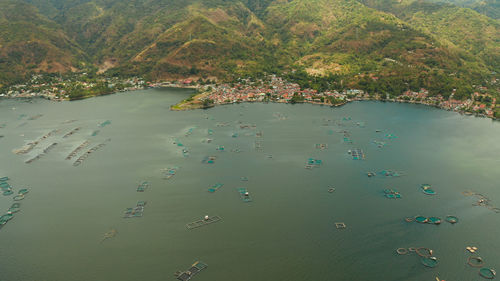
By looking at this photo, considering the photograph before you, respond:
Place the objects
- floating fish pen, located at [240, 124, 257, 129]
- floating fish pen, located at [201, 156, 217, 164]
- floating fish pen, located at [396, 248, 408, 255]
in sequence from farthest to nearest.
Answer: floating fish pen, located at [240, 124, 257, 129], floating fish pen, located at [201, 156, 217, 164], floating fish pen, located at [396, 248, 408, 255]

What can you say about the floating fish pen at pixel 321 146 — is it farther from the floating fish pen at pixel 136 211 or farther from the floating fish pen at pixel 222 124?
the floating fish pen at pixel 136 211

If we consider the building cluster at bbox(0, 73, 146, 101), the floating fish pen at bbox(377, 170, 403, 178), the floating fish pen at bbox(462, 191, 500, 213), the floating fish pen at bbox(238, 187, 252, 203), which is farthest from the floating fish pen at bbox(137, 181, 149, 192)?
the building cluster at bbox(0, 73, 146, 101)

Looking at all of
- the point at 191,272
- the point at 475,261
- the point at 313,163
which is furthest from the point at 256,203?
the point at 475,261

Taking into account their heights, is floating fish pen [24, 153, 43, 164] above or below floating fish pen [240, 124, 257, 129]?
below

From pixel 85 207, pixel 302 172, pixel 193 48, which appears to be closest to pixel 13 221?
pixel 85 207

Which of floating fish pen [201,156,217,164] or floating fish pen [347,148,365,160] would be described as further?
floating fish pen [347,148,365,160]

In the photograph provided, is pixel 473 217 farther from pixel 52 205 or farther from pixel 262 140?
pixel 52 205

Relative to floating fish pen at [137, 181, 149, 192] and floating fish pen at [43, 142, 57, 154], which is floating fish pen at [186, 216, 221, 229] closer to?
floating fish pen at [137, 181, 149, 192]
